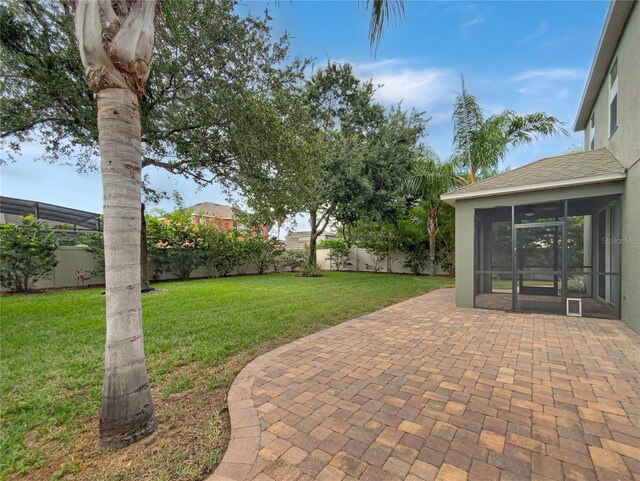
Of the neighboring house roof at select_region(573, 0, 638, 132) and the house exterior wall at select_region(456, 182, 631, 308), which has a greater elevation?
the neighboring house roof at select_region(573, 0, 638, 132)

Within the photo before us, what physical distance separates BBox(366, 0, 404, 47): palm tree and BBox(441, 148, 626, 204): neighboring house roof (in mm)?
5105

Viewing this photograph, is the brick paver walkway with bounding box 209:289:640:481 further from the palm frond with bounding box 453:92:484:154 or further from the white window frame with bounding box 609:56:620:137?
the palm frond with bounding box 453:92:484:154

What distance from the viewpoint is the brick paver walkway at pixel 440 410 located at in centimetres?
193

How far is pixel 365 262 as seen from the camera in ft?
58.4

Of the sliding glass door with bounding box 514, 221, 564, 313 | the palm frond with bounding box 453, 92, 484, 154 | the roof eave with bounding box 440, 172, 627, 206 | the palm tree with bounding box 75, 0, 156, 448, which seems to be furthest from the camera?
the palm frond with bounding box 453, 92, 484, 154

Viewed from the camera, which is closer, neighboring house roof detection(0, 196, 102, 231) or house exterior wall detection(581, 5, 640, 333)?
house exterior wall detection(581, 5, 640, 333)

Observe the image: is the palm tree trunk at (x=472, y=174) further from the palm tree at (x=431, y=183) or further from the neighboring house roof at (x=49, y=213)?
the neighboring house roof at (x=49, y=213)

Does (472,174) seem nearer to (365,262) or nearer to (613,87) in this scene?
(613,87)

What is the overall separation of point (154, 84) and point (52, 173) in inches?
195

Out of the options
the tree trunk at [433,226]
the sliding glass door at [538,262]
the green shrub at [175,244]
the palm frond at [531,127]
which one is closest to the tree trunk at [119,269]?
the sliding glass door at [538,262]

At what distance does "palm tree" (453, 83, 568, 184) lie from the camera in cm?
1059

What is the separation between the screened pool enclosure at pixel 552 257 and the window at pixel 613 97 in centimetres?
170

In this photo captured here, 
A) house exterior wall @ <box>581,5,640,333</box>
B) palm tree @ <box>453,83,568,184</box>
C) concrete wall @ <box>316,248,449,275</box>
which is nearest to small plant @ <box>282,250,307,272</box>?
concrete wall @ <box>316,248,449,275</box>

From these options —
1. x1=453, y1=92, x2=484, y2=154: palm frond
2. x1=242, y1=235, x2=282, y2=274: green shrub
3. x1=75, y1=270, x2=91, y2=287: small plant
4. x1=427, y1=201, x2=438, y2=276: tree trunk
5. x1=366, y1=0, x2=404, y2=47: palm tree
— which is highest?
x1=453, y1=92, x2=484, y2=154: palm frond
